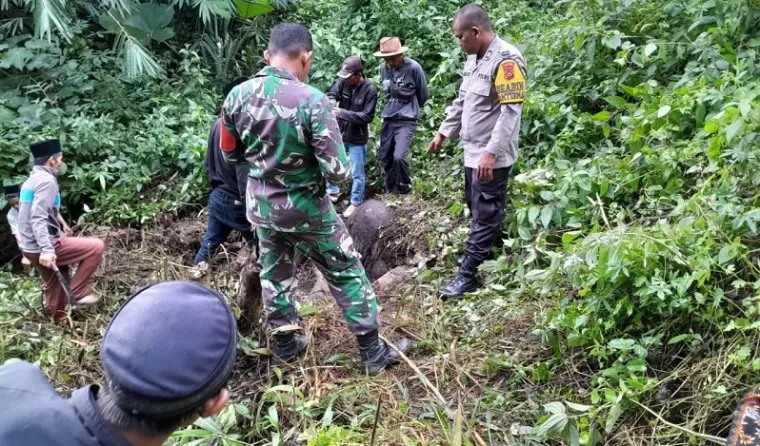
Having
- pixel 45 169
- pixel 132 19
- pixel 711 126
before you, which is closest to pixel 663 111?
pixel 711 126

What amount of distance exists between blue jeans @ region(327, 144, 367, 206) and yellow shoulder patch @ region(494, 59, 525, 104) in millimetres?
2568

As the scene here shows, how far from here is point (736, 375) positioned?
2361 mm

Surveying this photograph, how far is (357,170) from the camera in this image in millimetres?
6008

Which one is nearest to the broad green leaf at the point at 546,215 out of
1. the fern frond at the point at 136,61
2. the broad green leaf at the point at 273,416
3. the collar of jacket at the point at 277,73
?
the collar of jacket at the point at 277,73

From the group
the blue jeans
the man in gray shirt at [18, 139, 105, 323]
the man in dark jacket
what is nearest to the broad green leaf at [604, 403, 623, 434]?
the man in dark jacket

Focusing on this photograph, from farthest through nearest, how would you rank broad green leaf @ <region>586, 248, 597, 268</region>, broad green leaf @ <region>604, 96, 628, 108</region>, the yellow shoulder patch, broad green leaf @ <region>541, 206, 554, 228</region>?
broad green leaf @ <region>604, 96, 628, 108</region>, broad green leaf @ <region>541, 206, 554, 228</region>, the yellow shoulder patch, broad green leaf @ <region>586, 248, 597, 268</region>

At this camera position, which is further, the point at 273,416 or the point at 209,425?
the point at 273,416

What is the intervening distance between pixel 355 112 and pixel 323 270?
2954 mm

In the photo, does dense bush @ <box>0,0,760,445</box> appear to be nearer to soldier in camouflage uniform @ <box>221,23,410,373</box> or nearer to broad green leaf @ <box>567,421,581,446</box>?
broad green leaf @ <box>567,421,581,446</box>

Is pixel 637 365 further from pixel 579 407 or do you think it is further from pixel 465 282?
pixel 465 282

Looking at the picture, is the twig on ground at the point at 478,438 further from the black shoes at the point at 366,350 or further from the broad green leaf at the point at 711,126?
the broad green leaf at the point at 711,126

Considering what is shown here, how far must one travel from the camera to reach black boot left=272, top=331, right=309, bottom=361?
320 cm

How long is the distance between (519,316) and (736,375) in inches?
47.6

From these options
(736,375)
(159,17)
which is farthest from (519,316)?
(159,17)
